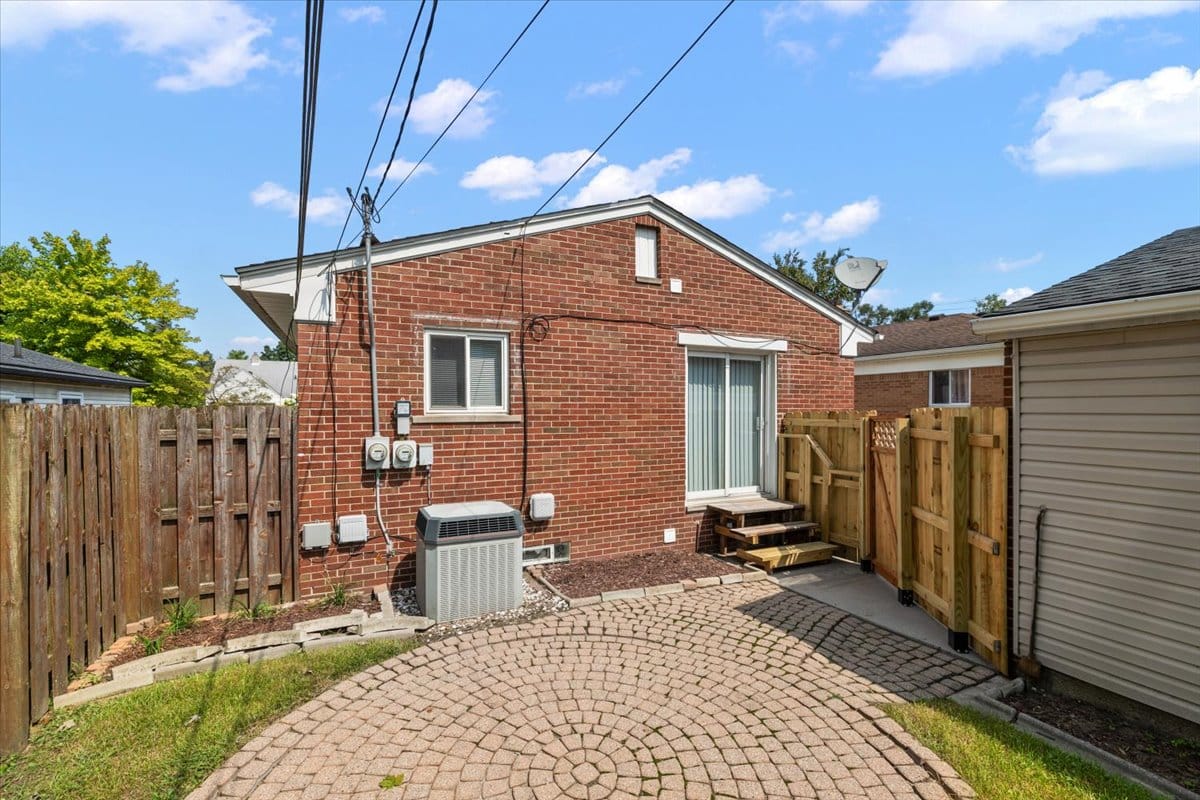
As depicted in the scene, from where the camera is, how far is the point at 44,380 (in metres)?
14.4

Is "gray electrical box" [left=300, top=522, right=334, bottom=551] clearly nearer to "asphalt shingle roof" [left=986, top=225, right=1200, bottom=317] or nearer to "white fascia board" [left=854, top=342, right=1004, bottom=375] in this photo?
"asphalt shingle roof" [left=986, top=225, right=1200, bottom=317]

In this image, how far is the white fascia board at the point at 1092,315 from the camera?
3268 mm

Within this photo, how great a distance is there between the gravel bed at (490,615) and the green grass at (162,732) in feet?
2.48

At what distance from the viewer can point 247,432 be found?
5484 mm

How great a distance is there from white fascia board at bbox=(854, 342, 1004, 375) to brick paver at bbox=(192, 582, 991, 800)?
1052cm

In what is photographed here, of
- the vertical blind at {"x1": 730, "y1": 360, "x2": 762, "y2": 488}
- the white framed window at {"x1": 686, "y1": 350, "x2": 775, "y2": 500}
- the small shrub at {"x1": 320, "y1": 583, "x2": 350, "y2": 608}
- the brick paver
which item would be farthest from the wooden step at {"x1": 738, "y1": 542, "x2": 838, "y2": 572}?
the small shrub at {"x1": 320, "y1": 583, "x2": 350, "y2": 608}

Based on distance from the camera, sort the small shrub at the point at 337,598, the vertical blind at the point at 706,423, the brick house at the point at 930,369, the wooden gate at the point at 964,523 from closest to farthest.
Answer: the wooden gate at the point at 964,523
the small shrub at the point at 337,598
the vertical blind at the point at 706,423
the brick house at the point at 930,369

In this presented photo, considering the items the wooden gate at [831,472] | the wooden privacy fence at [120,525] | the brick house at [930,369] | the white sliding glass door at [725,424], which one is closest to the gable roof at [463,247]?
the wooden privacy fence at [120,525]

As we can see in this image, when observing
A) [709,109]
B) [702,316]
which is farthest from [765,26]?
[702,316]

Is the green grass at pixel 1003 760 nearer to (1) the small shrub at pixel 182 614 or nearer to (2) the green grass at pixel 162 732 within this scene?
(2) the green grass at pixel 162 732

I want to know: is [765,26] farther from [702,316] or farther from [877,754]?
[877,754]

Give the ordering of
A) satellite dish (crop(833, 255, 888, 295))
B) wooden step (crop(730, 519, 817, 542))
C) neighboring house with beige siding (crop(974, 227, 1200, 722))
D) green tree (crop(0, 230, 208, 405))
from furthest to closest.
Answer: green tree (crop(0, 230, 208, 405)), satellite dish (crop(833, 255, 888, 295)), wooden step (crop(730, 519, 817, 542)), neighboring house with beige siding (crop(974, 227, 1200, 722))

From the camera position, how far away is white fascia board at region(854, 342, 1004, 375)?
13852mm

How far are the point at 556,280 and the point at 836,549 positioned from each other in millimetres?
5140
